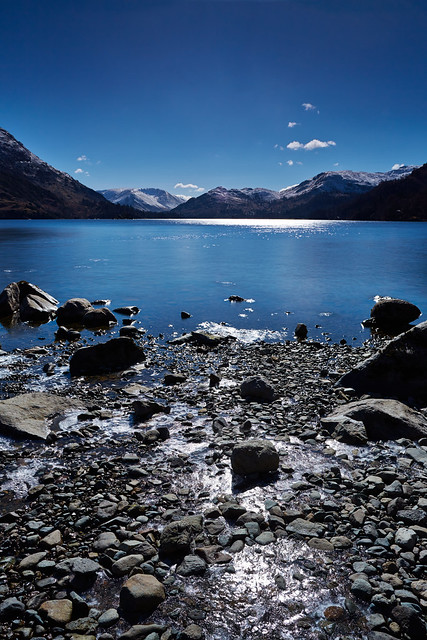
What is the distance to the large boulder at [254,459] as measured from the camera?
8.37 meters

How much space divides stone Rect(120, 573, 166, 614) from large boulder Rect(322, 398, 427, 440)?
6.46 metres

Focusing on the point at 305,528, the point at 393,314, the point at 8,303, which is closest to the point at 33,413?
the point at 305,528

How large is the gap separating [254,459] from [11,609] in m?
4.90

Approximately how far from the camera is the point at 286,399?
12578 mm

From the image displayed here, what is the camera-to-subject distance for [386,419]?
394 inches

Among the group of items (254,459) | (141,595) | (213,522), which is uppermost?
(254,459)

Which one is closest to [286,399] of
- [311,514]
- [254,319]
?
[311,514]

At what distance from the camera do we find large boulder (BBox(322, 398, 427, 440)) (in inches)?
386

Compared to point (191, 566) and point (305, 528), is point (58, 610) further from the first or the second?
point (305, 528)

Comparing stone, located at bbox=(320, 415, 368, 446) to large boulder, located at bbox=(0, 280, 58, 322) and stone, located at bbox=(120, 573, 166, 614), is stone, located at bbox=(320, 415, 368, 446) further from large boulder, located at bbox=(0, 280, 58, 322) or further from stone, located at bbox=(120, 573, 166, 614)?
large boulder, located at bbox=(0, 280, 58, 322)

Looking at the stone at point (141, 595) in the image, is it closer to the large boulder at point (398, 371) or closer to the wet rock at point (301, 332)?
the large boulder at point (398, 371)

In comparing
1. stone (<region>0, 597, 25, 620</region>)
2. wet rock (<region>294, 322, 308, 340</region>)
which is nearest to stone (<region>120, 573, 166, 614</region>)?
stone (<region>0, 597, 25, 620</region>)

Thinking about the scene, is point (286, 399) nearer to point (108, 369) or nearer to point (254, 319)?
point (108, 369)

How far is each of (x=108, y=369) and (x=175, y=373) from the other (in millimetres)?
2786
